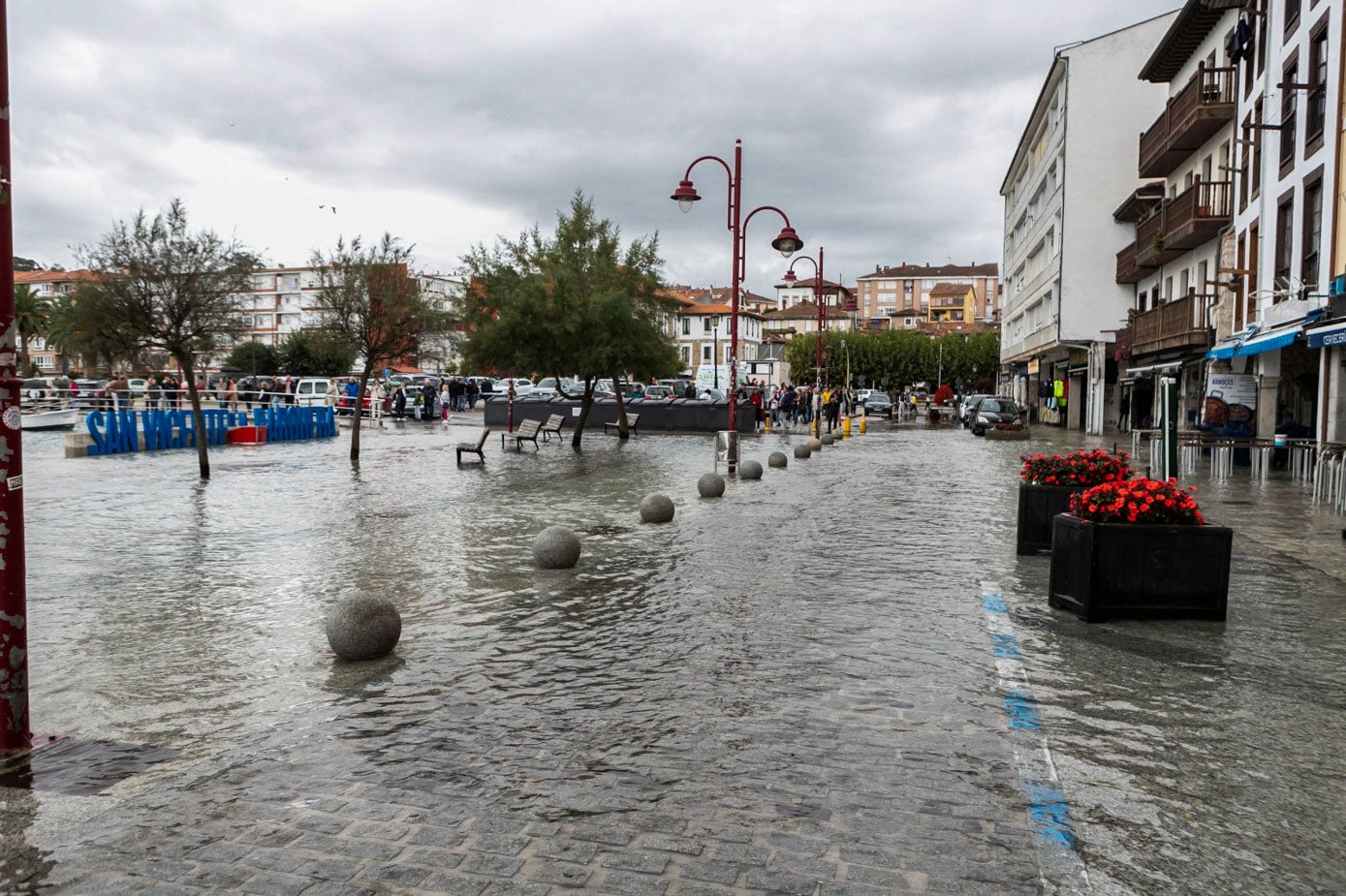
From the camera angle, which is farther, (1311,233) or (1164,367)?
(1164,367)

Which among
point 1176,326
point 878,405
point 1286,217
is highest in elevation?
point 1286,217

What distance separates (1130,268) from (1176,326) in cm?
1107

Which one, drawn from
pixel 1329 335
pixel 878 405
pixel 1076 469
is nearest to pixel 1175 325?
pixel 1329 335

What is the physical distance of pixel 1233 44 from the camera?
90.7 feet

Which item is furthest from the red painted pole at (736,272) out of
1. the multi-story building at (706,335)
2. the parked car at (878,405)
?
the multi-story building at (706,335)

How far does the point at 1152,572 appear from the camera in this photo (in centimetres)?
753

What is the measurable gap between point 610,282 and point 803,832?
88.3 feet

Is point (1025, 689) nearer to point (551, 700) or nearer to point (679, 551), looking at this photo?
point (551, 700)

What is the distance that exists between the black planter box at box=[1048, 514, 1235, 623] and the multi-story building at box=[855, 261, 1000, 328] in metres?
171

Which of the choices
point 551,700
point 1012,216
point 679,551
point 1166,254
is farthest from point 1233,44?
point 1012,216

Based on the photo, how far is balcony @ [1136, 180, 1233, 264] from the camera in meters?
30.5

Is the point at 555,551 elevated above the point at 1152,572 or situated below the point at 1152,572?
below

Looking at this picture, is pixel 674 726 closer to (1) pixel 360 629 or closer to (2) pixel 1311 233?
(1) pixel 360 629

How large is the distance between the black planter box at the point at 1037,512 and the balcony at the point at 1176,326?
21970 mm
